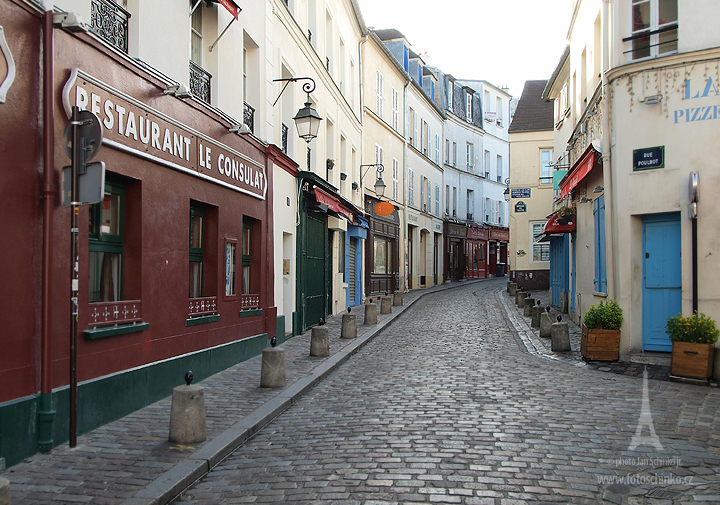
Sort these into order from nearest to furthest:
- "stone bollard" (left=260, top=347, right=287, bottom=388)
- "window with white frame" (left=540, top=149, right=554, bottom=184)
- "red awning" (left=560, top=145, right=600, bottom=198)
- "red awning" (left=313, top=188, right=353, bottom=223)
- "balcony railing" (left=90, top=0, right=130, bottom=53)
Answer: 1. "balcony railing" (left=90, top=0, right=130, bottom=53)
2. "stone bollard" (left=260, top=347, right=287, bottom=388)
3. "red awning" (left=560, top=145, right=600, bottom=198)
4. "red awning" (left=313, top=188, right=353, bottom=223)
5. "window with white frame" (left=540, top=149, right=554, bottom=184)

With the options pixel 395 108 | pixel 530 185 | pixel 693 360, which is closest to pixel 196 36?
pixel 693 360

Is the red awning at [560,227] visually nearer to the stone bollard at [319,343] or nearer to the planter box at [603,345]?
the planter box at [603,345]

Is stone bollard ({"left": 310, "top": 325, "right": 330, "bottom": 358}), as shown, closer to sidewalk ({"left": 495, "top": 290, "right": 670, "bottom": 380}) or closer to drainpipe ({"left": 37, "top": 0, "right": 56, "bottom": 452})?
sidewalk ({"left": 495, "top": 290, "right": 670, "bottom": 380})

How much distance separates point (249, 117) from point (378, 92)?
1555cm

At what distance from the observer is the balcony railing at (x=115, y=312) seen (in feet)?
20.5

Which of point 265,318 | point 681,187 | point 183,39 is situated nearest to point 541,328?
point 681,187

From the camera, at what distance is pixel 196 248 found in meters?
9.30

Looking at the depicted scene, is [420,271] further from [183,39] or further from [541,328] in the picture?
[183,39]

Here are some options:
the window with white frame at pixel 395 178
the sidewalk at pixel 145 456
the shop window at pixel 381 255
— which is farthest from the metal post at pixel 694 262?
the window with white frame at pixel 395 178

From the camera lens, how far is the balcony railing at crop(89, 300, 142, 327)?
6.26 meters

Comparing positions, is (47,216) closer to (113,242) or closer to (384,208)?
(113,242)

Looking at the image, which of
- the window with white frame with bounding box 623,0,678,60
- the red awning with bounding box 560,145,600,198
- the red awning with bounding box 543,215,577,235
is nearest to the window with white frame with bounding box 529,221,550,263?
the red awning with bounding box 543,215,577,235

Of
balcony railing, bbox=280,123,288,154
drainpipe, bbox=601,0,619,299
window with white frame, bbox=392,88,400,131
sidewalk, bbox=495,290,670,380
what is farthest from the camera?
window with white frame, bbox=392,88,400,131

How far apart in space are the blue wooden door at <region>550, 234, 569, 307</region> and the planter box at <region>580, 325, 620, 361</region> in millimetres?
9036
